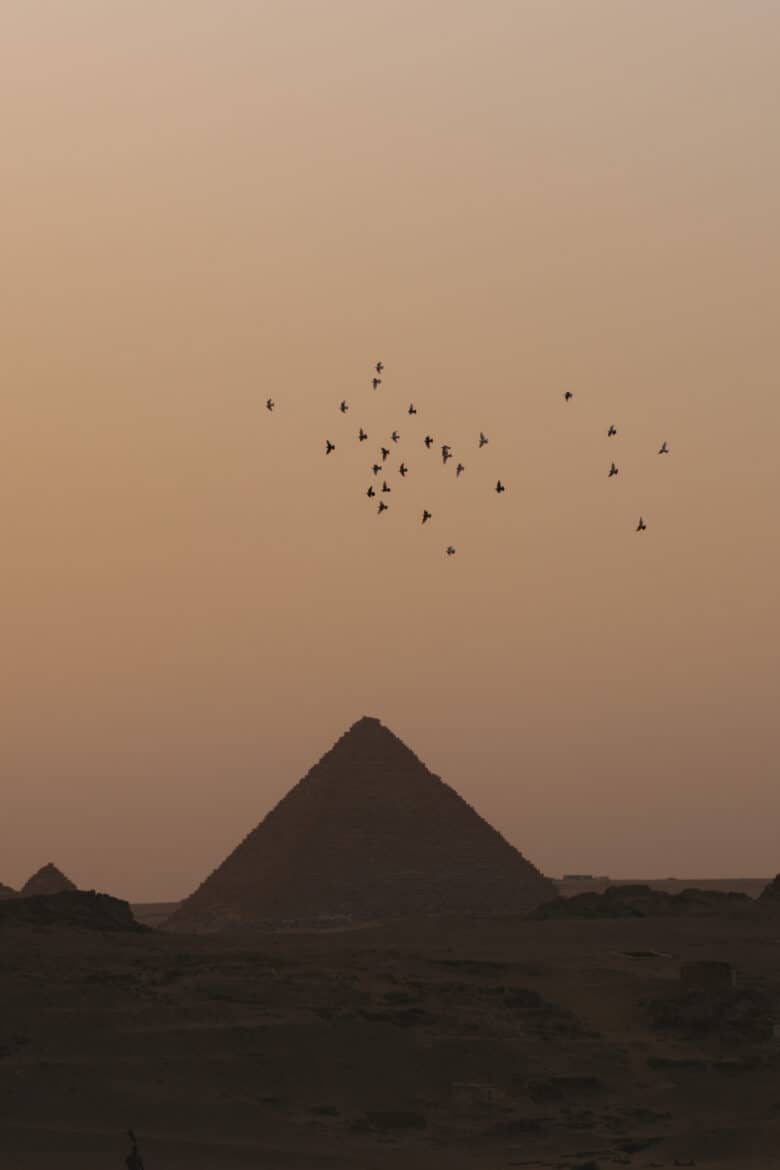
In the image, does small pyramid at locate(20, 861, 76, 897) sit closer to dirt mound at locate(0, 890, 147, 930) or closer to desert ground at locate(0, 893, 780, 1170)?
dirt mound at locate(0, 890, 147, 930)

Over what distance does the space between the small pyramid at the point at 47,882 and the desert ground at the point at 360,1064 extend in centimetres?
5510

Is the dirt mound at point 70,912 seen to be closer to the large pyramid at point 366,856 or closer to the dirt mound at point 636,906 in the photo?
the dirt mound at point 636,906

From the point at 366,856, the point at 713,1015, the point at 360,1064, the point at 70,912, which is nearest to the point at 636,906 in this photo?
the point at 366,856

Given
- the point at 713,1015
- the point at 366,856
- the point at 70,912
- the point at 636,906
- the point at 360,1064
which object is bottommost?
the point at 360,1064

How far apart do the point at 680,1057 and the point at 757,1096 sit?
2.39 metres

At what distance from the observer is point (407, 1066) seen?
35062 mm

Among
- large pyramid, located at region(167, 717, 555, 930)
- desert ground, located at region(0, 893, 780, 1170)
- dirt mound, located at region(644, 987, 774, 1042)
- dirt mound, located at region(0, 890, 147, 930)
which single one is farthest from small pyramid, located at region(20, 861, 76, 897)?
dirt mound, located at region(644, 987, 774, 1042)

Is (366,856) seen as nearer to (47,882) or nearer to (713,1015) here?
(47,882)

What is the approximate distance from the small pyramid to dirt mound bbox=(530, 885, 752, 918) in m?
37.0

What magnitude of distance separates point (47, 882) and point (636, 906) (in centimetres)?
4105

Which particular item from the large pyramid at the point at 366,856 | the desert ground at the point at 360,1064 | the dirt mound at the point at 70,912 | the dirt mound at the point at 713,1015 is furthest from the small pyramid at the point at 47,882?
the dirt mound at the point at 713,1015

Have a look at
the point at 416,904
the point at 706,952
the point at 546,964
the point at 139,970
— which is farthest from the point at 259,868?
the point at 139,970

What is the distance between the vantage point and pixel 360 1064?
114 feet

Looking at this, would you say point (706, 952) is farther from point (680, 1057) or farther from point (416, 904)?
point (416, 904)
